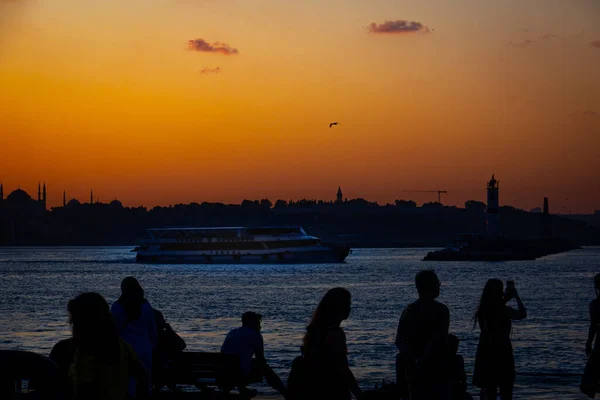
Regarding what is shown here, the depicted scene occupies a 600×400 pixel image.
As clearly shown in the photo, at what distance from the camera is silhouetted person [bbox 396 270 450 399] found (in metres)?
7.46

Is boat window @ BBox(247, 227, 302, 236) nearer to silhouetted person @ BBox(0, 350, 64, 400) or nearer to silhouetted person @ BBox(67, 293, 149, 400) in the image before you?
silhouetted person @ BBox(67, 293, 149, 400)

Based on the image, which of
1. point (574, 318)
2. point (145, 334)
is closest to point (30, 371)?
point (145, 334)

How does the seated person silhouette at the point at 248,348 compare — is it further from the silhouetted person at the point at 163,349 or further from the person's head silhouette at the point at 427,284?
the person's head silhouette at the point at 427,284

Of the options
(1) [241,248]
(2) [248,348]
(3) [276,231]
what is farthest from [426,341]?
(1) [241,248]

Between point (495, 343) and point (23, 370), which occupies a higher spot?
point (23, 370)

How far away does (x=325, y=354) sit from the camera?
620 centimetres

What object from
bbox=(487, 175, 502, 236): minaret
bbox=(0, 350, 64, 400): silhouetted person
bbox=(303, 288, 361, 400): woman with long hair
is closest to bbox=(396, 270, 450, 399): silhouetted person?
bbox=(303, 288, 361, 400): woman with long hair

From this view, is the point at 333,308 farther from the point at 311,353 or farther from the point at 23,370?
the point at 23,370

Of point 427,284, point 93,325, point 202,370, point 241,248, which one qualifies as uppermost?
point 427,284

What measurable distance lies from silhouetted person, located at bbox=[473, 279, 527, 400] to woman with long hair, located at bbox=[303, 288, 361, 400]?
126 inches

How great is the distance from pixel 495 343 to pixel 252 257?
100m

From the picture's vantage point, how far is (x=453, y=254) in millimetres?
138375

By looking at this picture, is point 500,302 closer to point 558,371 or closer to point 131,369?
point 131,369

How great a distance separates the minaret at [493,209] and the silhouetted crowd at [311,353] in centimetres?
11194
